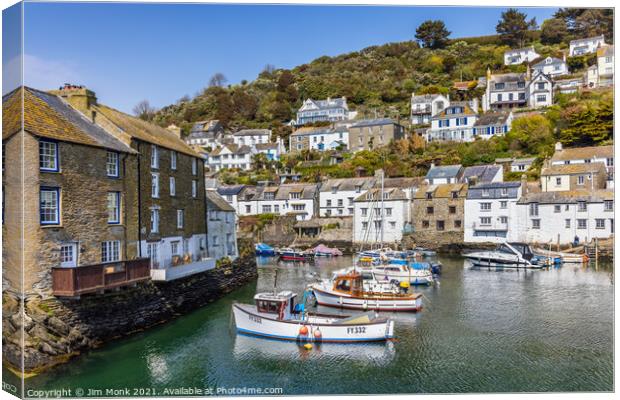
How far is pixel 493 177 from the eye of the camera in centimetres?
4022

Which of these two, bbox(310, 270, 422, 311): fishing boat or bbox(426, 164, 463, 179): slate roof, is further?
bbox(426, 164, 463, 179): slate roof

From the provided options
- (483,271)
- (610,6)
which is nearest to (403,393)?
(610,6)

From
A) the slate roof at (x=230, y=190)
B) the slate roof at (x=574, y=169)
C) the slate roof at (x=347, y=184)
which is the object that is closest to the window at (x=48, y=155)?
the slate roof at (x=574, y=169)

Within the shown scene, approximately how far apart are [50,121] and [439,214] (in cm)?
3160

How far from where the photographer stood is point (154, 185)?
19.3 m

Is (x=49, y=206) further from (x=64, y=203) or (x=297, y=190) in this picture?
(x=297, y=190)

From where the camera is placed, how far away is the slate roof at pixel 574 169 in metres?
32.0

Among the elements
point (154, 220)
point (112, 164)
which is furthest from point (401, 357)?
point (112, 164)

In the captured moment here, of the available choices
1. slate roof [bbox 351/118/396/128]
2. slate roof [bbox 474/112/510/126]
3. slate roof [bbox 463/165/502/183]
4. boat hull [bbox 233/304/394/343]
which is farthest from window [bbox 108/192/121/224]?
slate roof [bbox 351/118/396/128]

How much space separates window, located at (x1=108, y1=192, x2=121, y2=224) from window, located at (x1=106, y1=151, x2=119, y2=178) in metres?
0.62

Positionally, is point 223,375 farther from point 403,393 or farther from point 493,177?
point 493,177

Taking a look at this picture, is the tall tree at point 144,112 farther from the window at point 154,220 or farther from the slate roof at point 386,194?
the slate roof at point 386,194

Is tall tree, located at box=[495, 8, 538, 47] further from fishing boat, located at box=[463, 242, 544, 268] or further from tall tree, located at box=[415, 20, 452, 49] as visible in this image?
fishing boat, located at box=[463, 242, 544, 268]

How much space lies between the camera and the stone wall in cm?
1142
